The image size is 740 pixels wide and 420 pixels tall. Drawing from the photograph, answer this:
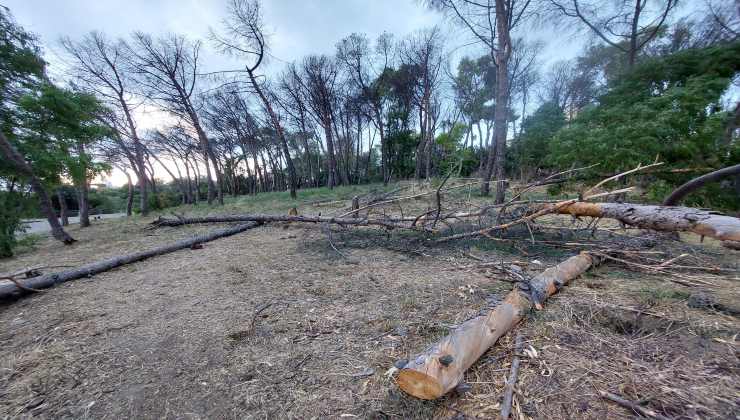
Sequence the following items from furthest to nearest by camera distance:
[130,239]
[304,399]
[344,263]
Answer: [130,239]
[344,263]
[304,399]

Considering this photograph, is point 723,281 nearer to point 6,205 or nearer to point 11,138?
point 6,205

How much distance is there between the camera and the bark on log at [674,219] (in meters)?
1.94

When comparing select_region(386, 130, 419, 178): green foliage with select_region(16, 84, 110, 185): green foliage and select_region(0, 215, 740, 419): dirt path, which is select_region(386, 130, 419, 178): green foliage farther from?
select_region(0, 215, 740, 419): dirt path

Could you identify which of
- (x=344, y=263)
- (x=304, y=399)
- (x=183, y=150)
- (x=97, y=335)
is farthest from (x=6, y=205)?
(x=183, y=150)

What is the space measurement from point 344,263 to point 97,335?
2.57 metres

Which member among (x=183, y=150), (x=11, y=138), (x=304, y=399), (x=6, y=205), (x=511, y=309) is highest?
(x=183, y=150)

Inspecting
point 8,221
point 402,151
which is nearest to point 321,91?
point 402,151

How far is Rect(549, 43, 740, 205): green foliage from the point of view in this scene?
4539 millimetres

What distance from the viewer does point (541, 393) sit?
1302 mm

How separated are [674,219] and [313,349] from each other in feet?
11.5

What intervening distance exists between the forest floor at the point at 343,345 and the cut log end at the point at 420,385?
0.09 metres

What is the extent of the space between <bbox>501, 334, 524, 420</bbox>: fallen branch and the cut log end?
1.06 ft

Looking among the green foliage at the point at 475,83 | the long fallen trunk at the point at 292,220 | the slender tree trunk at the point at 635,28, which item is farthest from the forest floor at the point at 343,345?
the green foliage at the point at 475,83

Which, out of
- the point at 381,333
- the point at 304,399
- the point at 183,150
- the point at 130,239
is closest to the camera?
the point at 304,399
